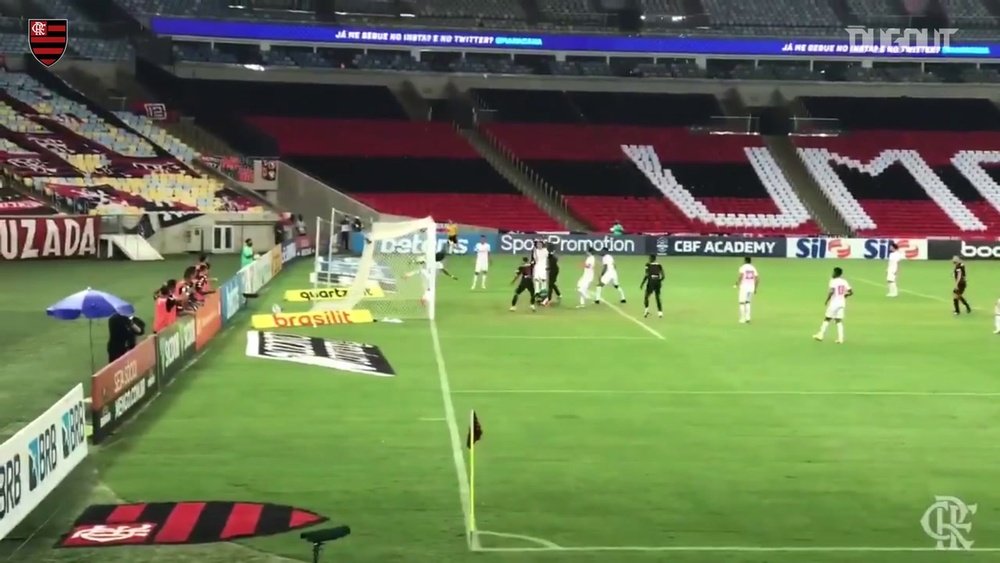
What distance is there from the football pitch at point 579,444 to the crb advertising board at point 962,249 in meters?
31.1

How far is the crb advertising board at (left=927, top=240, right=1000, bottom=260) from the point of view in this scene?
55.8 metres

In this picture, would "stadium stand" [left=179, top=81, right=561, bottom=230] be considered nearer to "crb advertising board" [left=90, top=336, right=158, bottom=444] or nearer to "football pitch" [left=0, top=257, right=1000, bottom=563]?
"football pitch" [left=0, top=257, right=1000, bottom=563]

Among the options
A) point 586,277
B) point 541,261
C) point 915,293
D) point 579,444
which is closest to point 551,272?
point 541,261

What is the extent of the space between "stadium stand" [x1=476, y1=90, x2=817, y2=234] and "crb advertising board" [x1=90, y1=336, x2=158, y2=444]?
4513 centimetres

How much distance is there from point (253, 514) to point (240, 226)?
41257 mm

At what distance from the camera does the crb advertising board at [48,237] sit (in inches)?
1768

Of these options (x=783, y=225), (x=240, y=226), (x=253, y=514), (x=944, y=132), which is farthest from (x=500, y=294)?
(x=944, y=132)

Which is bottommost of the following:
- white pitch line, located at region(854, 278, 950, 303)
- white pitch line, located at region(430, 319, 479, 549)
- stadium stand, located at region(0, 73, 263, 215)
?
white pitch line, located at region(430, 319, 479, 549)

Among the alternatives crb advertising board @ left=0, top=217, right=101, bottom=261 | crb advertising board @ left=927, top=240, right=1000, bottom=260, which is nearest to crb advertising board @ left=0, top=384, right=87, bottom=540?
crb advertising board @ left=0, top=217, right=101, bottom=261

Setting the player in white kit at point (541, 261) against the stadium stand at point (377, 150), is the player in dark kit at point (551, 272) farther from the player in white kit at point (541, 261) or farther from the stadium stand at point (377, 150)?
the stadium stand at point (377, 150)

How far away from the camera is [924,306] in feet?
110

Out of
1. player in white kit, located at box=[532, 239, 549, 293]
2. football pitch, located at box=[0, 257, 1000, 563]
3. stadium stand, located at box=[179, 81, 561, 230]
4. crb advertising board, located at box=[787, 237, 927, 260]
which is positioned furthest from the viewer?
stadium stand, located at box=[179, 81, 561, 230]

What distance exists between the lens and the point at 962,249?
55844 millimetres

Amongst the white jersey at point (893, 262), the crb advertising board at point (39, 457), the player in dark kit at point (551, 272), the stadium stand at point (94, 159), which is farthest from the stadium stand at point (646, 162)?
the crb advertising board at point (39, 457)
